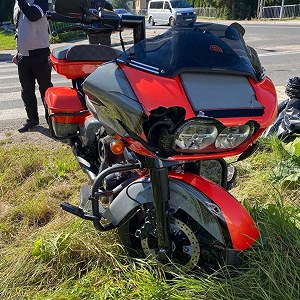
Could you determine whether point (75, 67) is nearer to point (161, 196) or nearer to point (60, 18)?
point (60, 18)

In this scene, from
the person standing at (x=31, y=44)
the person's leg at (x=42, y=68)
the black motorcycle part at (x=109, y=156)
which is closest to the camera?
the black motorcycle part at (x=109, y=156)

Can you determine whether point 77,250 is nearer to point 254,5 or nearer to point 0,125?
point 0,125

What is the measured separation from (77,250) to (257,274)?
1.07 m

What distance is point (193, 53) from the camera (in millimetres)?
1816

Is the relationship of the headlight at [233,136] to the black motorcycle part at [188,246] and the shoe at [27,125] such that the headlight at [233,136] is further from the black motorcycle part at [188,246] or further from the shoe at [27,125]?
the shoe at [27,125]

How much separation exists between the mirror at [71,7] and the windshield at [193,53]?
16.3 inches

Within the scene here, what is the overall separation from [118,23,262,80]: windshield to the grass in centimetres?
99

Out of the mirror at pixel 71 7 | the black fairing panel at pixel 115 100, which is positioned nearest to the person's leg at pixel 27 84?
the mirror at pixel 71 7

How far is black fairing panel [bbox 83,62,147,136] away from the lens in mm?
1732

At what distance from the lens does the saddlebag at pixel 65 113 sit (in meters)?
3.32

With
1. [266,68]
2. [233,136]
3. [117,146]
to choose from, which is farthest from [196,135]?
[266,68]

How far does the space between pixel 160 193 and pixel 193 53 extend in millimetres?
668

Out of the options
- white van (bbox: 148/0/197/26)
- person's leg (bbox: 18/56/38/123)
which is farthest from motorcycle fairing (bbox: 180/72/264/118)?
white van (bbox: 148/0/197/26)

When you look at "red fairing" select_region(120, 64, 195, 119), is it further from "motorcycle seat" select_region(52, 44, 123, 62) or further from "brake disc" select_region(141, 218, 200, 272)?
"motorcycle seat" select_region(52, 44, 123, 62)
